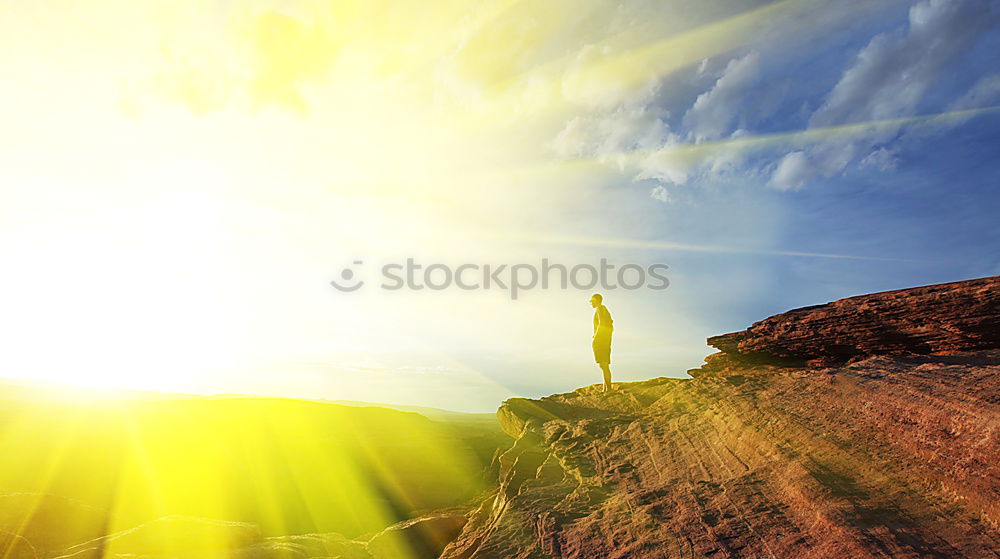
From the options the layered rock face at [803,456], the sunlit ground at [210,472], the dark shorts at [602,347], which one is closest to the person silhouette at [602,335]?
the dark shorts at [602,347]

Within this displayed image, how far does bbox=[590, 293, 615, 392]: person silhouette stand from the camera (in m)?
11.4

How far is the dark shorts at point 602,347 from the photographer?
37.8ft

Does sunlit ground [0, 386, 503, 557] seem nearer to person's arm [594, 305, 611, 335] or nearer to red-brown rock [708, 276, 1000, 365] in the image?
person's arm [594, 305, 611, 335]

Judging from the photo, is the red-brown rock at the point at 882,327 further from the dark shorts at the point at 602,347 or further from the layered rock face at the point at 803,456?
the dark shorts at the point at 602,347

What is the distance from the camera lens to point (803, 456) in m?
5.45

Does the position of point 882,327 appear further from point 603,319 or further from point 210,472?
point 210,472

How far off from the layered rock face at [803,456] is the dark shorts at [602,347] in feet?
8.13

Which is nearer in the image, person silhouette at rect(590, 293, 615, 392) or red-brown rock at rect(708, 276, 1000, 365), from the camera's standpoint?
red-brown rock at rect(708, 276, 1000, 365)

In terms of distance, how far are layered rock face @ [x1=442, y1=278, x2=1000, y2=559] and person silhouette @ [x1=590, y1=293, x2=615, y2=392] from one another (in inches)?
93.1

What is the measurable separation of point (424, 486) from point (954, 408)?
2591 centimetres

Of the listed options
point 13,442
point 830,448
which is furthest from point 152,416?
point 830,448

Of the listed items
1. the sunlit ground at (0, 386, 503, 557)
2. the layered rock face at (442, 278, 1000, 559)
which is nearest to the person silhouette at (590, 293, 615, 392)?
the layered rock face at (442, 278, 1000, 559)

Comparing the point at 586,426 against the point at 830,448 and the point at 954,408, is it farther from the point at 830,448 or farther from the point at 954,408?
the point at 954,408

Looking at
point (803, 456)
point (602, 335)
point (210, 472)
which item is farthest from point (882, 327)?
point (210, 472)
